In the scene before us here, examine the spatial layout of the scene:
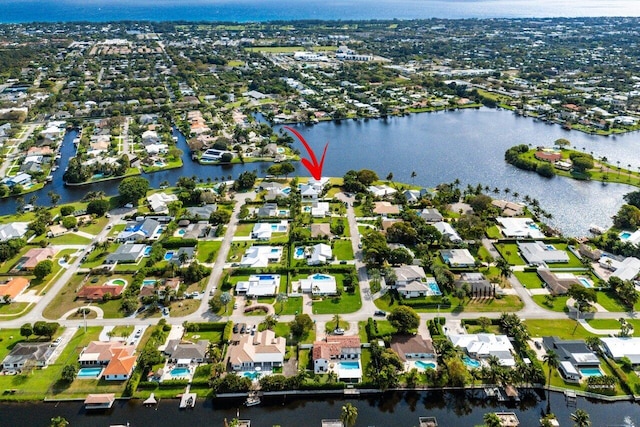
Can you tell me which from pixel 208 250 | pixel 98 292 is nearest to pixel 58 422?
pixel 98 292

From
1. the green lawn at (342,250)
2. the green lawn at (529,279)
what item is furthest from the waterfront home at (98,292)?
the green lawn at (529,279)

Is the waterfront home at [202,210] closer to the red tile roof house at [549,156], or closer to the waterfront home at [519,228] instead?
the waterfront home at [519,228]

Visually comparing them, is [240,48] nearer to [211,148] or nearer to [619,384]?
[211,148]

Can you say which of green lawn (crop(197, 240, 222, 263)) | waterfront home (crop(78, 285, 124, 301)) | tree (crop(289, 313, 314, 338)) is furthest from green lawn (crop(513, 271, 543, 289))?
waterfront home (crop(78, 285, 124, 301))

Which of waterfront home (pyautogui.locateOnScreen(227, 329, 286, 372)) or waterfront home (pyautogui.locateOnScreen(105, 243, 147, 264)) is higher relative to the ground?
waterfront home (pyautogui.locateOnScreen(227, 329, 286, 372))

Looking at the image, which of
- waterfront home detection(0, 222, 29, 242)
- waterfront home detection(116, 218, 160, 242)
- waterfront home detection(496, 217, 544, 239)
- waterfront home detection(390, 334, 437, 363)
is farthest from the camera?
waterfront home detection(496, 217, 544, 239)

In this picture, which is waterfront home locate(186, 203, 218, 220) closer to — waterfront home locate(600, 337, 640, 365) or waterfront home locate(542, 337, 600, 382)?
waterfront home locate(542, 337, 600, 382)

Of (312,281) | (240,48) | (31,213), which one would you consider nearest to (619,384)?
(312,281)

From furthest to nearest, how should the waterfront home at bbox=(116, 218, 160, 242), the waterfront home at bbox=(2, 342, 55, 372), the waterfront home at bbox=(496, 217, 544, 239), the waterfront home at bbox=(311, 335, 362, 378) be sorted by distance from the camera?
1. the waterfront home at bbox=(496, 217, 544, 239)
2. the waterfront home at bbox=(116, 218, 160, 242)
3. the waterfront home at bbox=(2, 342, 55, 372)
4. the waterfront home at bbox=(311, 335, 362, 378)
